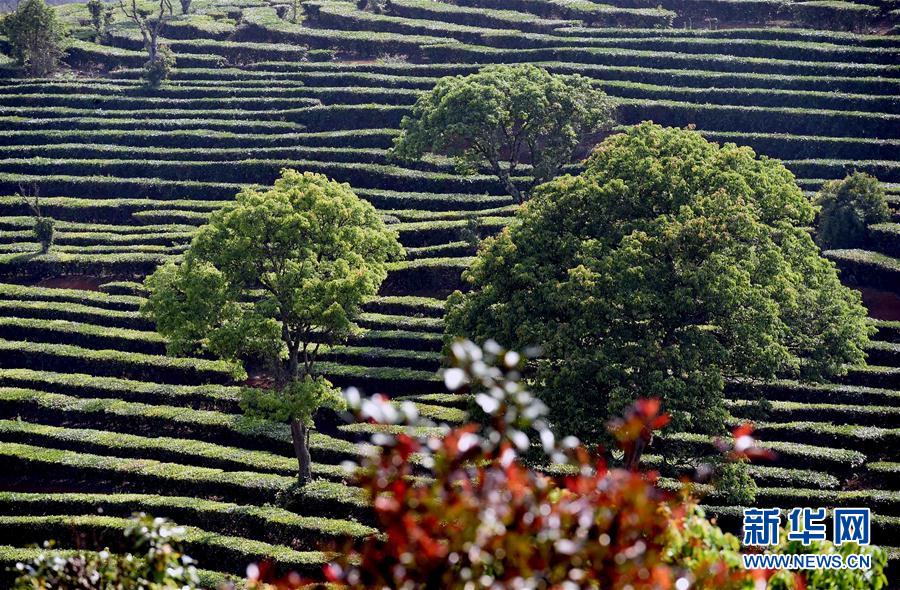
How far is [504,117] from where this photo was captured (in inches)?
1924

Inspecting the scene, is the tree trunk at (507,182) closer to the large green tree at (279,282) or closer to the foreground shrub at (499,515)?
the large green tree at (279,282)

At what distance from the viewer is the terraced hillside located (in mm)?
33844

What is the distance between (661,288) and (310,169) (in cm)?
3220

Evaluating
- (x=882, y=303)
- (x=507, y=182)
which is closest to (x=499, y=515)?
(x=882, y=303)

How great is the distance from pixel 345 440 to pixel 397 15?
177ft

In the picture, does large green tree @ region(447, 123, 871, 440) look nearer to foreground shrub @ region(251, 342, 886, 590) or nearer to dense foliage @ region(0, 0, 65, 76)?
foreground shrub @ region(251, 342, 886, 590)

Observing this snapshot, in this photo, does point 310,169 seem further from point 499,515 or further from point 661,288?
point 499,515

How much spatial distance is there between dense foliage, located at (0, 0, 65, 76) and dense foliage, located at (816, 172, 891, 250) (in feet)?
175

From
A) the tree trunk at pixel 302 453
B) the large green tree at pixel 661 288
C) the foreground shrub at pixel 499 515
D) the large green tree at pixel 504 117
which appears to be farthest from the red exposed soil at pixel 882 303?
the foreground shrub at pixel 499 515

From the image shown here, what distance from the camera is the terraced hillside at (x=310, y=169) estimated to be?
33844mm

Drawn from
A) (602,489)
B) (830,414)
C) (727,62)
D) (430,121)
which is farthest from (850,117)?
(602,489)

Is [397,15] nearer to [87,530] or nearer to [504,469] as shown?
[87,530]

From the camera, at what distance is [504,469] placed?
10.2 m

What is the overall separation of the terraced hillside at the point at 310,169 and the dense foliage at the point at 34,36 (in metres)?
1.97
